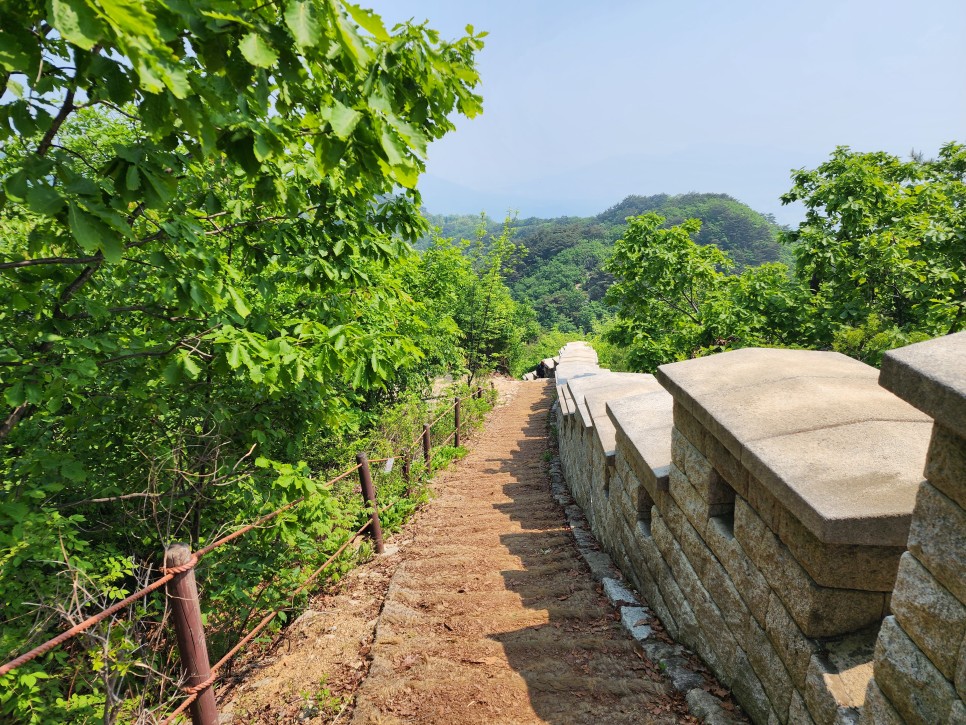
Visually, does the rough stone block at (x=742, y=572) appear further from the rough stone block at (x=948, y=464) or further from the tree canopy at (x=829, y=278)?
the tree canopy at (x=829, y=278)

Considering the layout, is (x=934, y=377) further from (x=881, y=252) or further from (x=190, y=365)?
(x=881, y=252)

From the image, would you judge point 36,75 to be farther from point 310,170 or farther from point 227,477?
point 227,477

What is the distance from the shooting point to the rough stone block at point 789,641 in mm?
1775

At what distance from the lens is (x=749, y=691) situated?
6.93 feet

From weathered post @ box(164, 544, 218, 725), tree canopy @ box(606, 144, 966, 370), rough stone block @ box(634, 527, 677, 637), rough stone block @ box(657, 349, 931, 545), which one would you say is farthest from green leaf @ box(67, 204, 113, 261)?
tree canopy @ box(606, 144, 966, 370)

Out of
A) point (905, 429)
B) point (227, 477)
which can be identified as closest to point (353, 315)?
point (227, 477)

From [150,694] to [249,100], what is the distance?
3094 millimetres

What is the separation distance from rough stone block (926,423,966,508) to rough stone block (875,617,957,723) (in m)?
0.45

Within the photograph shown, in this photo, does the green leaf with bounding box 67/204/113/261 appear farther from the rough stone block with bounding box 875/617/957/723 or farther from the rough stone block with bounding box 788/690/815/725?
the rough stone block with bounding box 788/690/815/725

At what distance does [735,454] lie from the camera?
2.09 meters

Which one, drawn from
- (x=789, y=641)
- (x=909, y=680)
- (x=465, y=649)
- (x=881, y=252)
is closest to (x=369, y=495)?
(x=465, y=649)

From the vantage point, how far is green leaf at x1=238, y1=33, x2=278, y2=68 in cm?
141

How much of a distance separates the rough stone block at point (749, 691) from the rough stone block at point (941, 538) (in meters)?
1.13

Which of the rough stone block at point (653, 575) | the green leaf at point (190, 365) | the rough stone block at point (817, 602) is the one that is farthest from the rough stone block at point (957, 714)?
the green leaf at point (190, 365)
